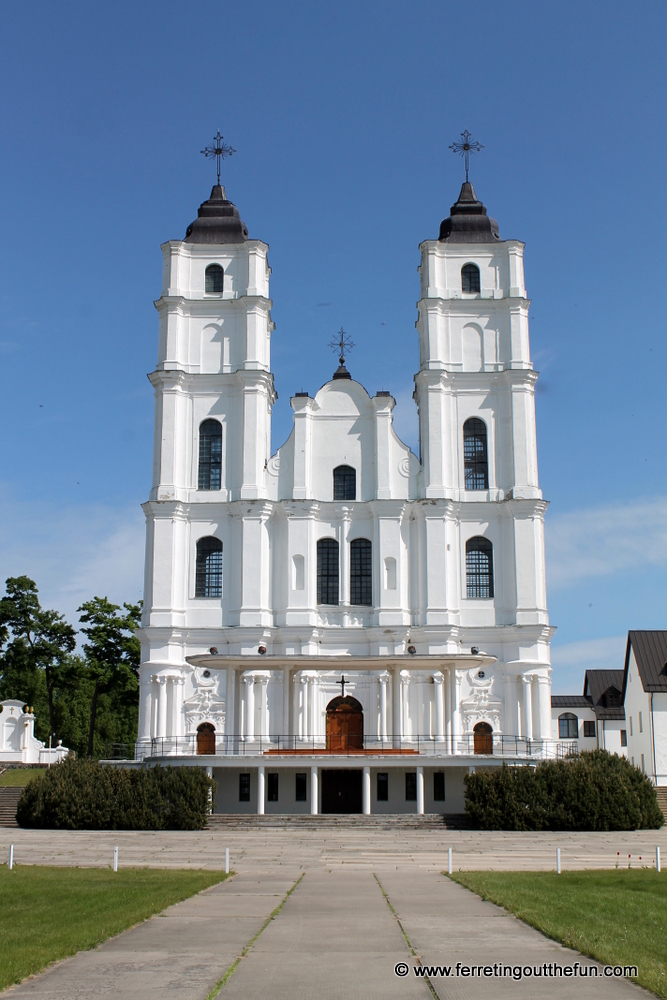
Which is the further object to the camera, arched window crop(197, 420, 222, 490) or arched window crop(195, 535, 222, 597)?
arched window crop(197, 420, 222, 490)

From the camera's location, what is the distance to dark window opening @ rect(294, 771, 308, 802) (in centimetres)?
4334

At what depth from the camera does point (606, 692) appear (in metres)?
76.1

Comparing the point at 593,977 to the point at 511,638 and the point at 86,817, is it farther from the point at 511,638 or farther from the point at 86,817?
the point at 511,638

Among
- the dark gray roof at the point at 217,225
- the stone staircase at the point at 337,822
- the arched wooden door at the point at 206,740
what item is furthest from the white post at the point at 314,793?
the dark gray roof at the point at 217,225

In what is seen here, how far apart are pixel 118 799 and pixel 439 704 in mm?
15875

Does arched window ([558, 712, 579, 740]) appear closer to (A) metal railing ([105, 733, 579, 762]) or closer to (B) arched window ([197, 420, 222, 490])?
(A) metal railing ([105, 733, 579, 762])

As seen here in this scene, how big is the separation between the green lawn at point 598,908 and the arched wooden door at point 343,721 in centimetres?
2594

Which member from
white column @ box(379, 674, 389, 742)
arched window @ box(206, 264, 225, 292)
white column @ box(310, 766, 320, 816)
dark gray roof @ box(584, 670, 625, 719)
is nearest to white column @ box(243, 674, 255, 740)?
white column @ box(379, 674, 389, 742)

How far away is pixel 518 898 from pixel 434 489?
3425 centimetres

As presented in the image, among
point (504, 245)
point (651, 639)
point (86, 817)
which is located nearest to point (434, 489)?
point (504, 245)

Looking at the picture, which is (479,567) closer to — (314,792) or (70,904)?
(314,792)

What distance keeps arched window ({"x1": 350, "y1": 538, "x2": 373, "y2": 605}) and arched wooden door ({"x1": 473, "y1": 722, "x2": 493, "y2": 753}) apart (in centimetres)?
754

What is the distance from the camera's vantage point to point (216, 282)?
54.2 meters

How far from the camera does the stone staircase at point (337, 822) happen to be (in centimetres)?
3691
